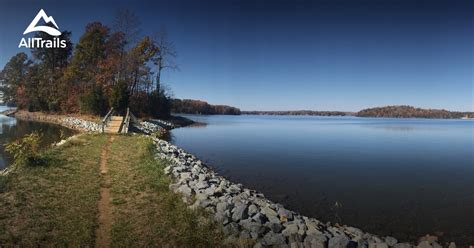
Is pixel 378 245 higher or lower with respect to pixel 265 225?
lower

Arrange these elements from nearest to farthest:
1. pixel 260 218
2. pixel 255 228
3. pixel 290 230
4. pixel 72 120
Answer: pixel 255 228 → pixel 290 230 → pixel 260 218 → pixel 72 120

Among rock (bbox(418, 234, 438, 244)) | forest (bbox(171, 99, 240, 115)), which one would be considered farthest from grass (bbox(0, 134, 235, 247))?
forest (bbox(171, 99, 240, 115))

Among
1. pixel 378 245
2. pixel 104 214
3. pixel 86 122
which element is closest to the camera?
pixel 378 245

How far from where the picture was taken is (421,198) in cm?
1129

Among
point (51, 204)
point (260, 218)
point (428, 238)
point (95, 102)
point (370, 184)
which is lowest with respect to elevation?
point (428, 238)

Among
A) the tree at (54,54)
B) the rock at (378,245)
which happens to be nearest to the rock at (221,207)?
the rock at (378,245)

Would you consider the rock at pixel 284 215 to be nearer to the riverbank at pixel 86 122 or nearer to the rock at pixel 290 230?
the rock at pixel 290 230

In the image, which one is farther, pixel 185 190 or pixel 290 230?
pixel 185 190

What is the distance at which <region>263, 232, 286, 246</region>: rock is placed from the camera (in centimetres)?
597

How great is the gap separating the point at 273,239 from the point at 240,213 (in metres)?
1.22

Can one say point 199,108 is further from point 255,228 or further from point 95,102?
point 255,228

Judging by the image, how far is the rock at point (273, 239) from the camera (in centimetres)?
597

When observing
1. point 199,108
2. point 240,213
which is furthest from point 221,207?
point 199,108

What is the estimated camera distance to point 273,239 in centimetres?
605
